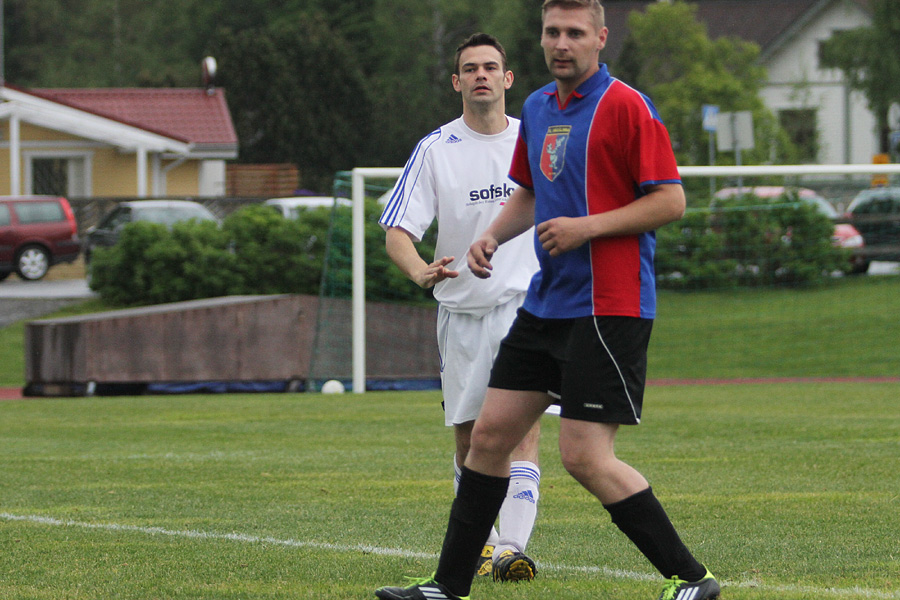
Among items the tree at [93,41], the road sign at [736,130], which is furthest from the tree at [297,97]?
the road sign at [736,130]

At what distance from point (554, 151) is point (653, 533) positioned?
1222 millimetres

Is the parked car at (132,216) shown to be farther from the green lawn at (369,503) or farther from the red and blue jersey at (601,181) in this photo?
the red and blue jersey at (601,181)

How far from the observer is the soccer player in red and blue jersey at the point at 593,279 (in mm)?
4031

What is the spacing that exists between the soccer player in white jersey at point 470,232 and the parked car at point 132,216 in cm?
2401

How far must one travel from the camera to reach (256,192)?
52219 mm

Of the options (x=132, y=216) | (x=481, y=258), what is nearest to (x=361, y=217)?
(x=481, y=258)

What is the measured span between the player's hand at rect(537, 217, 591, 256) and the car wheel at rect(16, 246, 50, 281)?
83.5 ft

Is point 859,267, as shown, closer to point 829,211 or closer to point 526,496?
point 829,211

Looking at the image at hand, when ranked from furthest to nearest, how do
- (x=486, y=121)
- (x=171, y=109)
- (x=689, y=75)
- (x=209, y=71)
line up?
1. (x=689, y=75)
2. (x=209, y=71)
3. (x=171, y=109)
4. (x=486, y=121)

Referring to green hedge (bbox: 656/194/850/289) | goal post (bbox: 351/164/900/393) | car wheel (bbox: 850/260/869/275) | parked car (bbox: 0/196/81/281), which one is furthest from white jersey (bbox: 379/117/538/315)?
parked car (bbox: 0/196/81/281)

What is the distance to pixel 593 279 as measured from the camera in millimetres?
4078

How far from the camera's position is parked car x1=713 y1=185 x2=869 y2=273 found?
18422mm

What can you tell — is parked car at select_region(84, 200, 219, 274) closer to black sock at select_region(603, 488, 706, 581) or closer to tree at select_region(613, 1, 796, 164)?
tree at select_region(613, 1, 796, 164)

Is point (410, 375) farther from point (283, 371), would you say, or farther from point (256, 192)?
point (256, 192)
